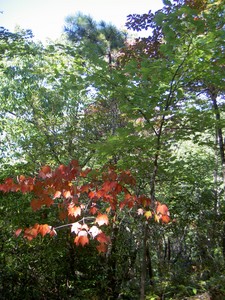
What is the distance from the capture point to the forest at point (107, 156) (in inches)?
110

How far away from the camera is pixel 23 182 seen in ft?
8.91

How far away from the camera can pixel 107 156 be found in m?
3.80

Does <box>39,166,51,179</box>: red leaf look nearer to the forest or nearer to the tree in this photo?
the forest

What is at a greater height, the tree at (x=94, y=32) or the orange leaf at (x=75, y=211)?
the tree at (x=94, y=32)

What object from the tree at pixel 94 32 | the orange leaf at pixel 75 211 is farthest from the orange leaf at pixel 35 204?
the tree at pixel 94 32

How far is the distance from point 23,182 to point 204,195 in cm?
591

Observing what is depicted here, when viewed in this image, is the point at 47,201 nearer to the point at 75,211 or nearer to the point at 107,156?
the point at 75,211

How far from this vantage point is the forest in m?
2.79

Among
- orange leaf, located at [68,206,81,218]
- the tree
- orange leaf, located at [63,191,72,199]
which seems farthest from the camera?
the tree

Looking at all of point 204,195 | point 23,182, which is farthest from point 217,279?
point 23,182

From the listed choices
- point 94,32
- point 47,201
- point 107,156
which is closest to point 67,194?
point 47,201

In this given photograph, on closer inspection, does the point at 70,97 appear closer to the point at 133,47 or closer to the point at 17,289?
the point at 133,47

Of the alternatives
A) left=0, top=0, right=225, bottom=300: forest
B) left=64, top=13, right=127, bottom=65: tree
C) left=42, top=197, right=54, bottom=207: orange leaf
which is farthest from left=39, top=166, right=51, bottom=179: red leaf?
left=64, top=13, right=127, bottom=65: tree

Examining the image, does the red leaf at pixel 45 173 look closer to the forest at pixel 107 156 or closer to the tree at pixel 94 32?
the forest at pixel 107 156
